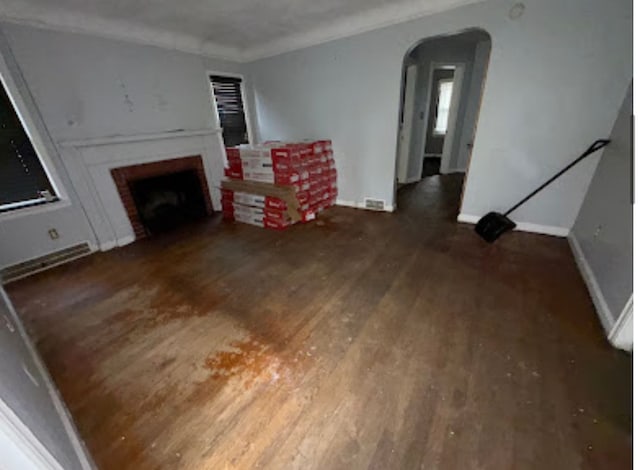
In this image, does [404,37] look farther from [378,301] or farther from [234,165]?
[378,301]

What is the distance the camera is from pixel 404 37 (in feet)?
9.34

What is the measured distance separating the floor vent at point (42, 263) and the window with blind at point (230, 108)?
231 centimetres

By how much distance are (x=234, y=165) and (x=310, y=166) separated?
105cm

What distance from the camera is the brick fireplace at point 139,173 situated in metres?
3.03

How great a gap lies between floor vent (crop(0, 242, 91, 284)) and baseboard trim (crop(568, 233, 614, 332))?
4.45 metres

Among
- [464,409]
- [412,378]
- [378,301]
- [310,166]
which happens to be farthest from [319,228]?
[464,409]

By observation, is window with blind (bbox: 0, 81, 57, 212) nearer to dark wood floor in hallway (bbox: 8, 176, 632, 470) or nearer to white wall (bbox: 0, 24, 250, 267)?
white wall (bbox: 0, 24, 250, 267)

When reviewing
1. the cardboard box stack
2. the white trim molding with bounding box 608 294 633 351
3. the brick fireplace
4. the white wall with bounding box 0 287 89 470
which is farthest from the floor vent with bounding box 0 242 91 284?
the white trim molding with bounding box 608 294 633 351

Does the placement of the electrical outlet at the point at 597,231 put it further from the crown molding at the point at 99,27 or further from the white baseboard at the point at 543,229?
the crown molding at the point at 99,27

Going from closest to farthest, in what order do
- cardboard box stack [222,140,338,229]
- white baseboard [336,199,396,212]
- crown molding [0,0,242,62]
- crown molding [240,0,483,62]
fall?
crown molding [0,0,242,62] → crown molding [240,0,483,62] → cardboard box stack [222,140,338,229] → white baseboard [336,199,396,212]

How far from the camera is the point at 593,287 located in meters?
1.93

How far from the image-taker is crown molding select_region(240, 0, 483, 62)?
8.57ft

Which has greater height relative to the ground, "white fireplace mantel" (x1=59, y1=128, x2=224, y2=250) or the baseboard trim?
"white fireplace mantel" (x1=59, y1=128, x2=224, y2=250)

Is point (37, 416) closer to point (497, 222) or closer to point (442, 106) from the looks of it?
point (497, 222)
